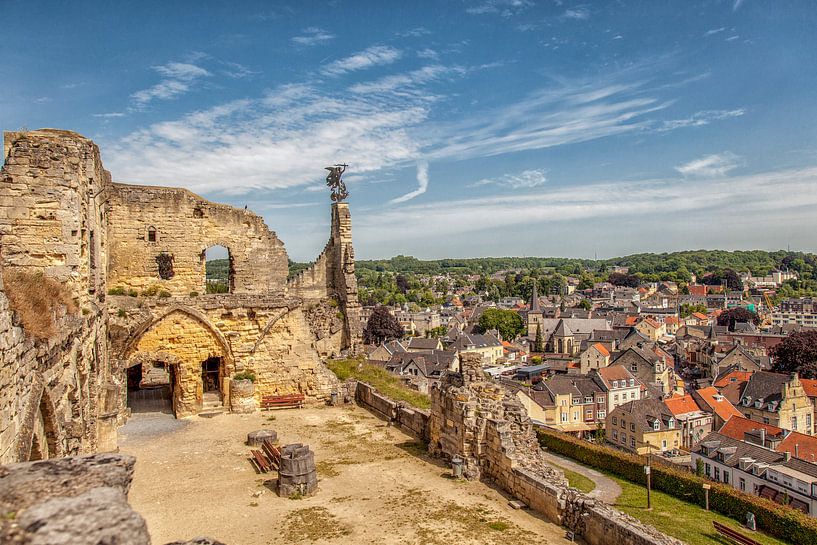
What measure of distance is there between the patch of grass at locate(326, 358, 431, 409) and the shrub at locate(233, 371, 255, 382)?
11.5 ft

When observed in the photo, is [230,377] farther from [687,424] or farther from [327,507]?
[687,424]

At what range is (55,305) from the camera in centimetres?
1020

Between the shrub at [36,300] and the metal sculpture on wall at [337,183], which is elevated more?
the metal sculpture on wall at [337,183]

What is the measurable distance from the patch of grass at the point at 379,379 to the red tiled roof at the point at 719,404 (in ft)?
140

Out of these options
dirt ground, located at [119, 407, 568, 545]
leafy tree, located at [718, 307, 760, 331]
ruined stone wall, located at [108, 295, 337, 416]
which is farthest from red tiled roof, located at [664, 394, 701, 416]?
leafy tree, located at [718, 307, 760, 331]

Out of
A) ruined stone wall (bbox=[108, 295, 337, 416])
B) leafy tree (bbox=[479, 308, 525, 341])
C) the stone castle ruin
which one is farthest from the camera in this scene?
leafy tree (bbox=[479, 308, 525, 341])

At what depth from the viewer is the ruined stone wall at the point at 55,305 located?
269 inches

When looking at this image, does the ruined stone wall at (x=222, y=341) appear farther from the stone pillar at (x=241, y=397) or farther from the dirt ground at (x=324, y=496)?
the dirt ground at (x=324, y=496)

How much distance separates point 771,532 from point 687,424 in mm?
26178

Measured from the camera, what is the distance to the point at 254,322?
1941 cm

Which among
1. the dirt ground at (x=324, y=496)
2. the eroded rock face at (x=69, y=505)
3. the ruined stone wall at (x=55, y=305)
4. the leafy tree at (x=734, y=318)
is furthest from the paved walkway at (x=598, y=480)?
the leafy tree at (x=734, y=318)

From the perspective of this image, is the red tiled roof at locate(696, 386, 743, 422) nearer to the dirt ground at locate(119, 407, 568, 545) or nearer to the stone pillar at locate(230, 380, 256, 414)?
the dirt ground at locate(119, 407, 568, 545)

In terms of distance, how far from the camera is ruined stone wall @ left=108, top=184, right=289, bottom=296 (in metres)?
19.8

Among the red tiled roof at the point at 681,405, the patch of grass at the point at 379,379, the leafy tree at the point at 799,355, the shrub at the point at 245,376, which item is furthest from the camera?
the leafy tree at the point at 799,355
